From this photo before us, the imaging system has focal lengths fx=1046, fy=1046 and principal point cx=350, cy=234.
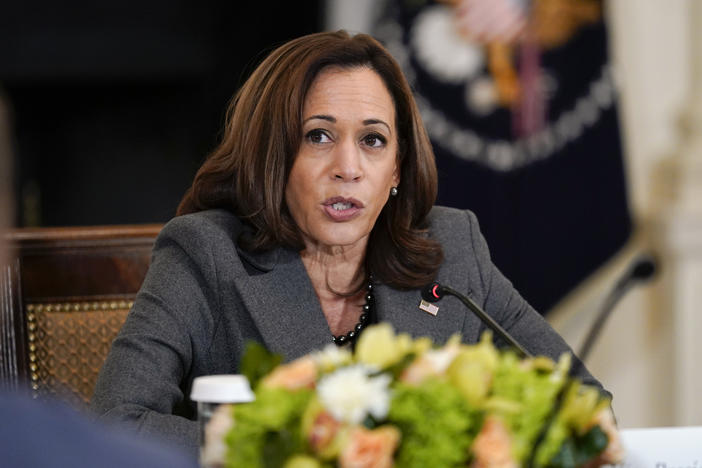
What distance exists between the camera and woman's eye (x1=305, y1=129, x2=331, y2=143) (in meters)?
1.95

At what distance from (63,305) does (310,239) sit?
21.3 inches

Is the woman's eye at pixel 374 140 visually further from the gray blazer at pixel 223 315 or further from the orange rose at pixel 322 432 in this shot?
the orange rose at pixel 322 432

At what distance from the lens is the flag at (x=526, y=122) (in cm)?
440

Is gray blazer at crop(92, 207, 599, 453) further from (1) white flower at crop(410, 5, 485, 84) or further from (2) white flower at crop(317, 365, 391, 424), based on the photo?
(1) white flower at crop(410, 5, 485, 84)

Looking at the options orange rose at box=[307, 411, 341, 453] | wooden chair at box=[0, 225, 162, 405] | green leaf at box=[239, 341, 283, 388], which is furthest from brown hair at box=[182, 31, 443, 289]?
orange rose at box=[307, 411, 341, 453]

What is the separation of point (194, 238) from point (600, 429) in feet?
3.40

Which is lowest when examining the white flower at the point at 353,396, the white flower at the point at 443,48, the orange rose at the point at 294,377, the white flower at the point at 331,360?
the white flower at the point at 353,396

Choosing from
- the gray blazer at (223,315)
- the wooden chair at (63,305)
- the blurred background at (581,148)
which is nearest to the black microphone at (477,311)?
the gray blazer at (223,315)

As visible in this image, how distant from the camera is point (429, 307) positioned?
2000mm

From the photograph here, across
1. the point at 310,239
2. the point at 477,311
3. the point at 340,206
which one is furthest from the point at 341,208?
the point at 477,311

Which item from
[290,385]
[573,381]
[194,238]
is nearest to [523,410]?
[573,381]

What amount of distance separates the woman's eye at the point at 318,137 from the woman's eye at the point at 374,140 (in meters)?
0.08

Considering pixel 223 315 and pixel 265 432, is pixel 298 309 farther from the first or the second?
pixel 265 432

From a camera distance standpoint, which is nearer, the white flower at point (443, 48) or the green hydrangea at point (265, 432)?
the green hydrangea at point (265, 432)
